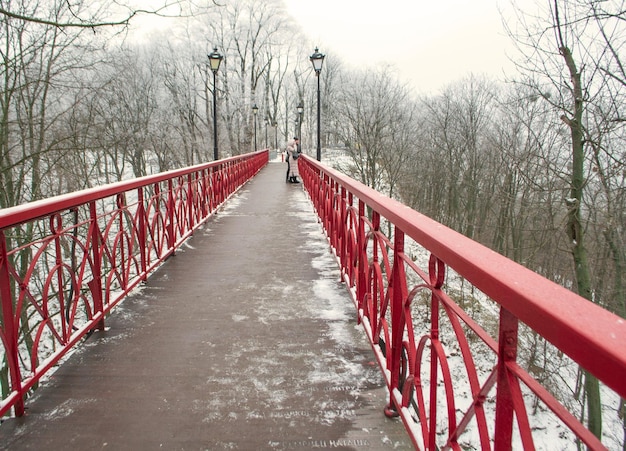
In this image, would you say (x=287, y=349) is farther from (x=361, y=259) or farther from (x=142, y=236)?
(x=142, y=236)

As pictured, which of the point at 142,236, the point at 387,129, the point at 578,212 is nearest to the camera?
the point at 142,236

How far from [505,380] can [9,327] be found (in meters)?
2.39

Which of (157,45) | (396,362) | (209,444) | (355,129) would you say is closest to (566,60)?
(396,362)

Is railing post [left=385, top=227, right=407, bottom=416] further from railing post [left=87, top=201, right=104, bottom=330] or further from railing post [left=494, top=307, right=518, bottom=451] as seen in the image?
railing post [left=87, top=201, right=104, bottom=330]

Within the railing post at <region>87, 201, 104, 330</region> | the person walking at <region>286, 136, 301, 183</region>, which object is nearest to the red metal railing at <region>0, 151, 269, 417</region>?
the railing post at <region>87, 201, 104, 330</region>

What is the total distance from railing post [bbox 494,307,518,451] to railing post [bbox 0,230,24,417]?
222 cm

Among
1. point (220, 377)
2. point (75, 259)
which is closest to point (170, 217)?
point (75, 259)

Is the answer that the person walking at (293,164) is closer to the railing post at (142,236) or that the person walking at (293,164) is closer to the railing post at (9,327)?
the railing post at (142,236)

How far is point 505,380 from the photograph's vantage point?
4.13 feet

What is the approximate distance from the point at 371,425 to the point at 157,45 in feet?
115

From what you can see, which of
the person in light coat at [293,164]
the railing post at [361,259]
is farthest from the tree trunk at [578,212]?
the person in light coat at [293,164]

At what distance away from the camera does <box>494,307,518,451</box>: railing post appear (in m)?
1.23

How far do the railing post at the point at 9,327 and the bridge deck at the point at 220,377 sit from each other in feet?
0.50

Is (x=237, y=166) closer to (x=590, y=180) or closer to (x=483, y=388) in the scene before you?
(x=590, y=180)
